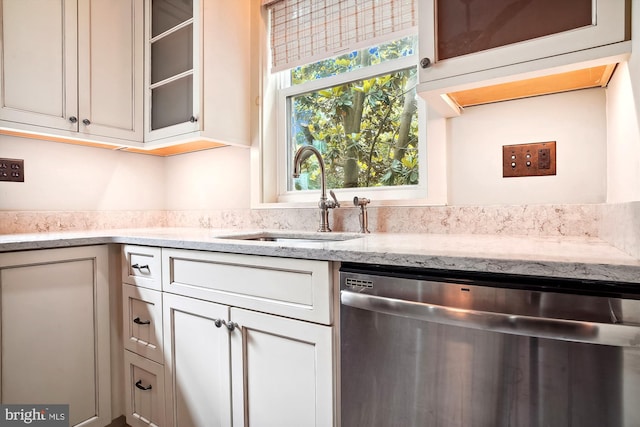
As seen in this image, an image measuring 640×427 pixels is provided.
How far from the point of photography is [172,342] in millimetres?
1310

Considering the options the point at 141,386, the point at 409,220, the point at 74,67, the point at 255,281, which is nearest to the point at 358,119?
the point at 409,220

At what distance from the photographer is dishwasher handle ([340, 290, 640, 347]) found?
0.62 meters

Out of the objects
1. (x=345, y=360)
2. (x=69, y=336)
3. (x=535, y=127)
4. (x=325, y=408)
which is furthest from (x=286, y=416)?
(x=535, y=127)

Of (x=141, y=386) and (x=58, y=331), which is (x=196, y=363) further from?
(x=58, y=331)

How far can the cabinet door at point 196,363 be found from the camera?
1.16m

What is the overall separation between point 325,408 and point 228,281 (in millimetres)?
491

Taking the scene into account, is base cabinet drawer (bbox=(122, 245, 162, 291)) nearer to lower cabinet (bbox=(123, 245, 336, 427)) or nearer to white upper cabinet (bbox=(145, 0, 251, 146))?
lower cabinet (bbox=(123, 245, 336, 427))

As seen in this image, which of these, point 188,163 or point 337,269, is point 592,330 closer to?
point 337,269

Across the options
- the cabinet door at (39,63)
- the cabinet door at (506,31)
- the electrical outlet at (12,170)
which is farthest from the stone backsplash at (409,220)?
the cabinet door at (39,63)

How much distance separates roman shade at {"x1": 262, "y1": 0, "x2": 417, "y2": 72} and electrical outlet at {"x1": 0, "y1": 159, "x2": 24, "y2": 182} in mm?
1386

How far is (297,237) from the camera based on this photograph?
158 cm

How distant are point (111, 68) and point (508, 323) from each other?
211cm

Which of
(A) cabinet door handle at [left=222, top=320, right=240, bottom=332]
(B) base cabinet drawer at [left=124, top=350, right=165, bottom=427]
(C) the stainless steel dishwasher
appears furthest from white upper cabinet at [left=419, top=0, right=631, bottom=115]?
(B) base cabinet drawer at [left=124, top=350, right=165, bottom=427]

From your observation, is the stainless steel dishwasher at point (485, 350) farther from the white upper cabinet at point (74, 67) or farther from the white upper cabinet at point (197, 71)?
the white upper cabinet at point (74, 67)
